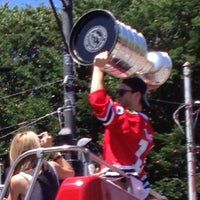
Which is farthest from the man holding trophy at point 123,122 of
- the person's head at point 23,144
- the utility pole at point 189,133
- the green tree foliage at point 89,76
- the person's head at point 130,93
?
the green tree foliage at point 89,76

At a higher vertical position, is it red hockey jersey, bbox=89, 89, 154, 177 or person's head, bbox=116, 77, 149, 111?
person's head, bbox=116, 77, 149, 111

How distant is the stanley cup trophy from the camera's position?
17.3 feet

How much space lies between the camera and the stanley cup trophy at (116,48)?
527 cm

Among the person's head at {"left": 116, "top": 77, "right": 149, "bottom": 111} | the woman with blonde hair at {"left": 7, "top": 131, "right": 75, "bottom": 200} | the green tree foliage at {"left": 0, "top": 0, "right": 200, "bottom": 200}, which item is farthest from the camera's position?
the green tree foliage at {"left": 0, "top": 0, "right": 200, "bottom": 200}

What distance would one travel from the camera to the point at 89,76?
54.0 feet

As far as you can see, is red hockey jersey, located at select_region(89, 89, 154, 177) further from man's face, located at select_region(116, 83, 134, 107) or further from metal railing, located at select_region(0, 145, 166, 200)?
metal railing, located at select_region(0, 145, 166, 200)

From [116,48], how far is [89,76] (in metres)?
11.2

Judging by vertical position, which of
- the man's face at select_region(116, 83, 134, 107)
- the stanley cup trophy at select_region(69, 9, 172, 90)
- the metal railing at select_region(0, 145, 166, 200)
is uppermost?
the stanley cup trophy at select_region(69, 9, 172, 90)

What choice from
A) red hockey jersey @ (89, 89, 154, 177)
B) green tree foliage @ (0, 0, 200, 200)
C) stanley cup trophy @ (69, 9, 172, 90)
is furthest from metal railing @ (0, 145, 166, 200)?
green tree foliage @ (0, 0, 200, 200)

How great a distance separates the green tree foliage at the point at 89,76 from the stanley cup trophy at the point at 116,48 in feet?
29.0

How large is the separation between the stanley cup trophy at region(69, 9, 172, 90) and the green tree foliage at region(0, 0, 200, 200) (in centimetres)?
885

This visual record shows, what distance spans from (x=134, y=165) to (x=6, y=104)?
13.0 m

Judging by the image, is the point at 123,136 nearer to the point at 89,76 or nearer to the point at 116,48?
the point at 116,48

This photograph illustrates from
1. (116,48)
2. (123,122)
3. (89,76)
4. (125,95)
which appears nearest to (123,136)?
(123,122)
